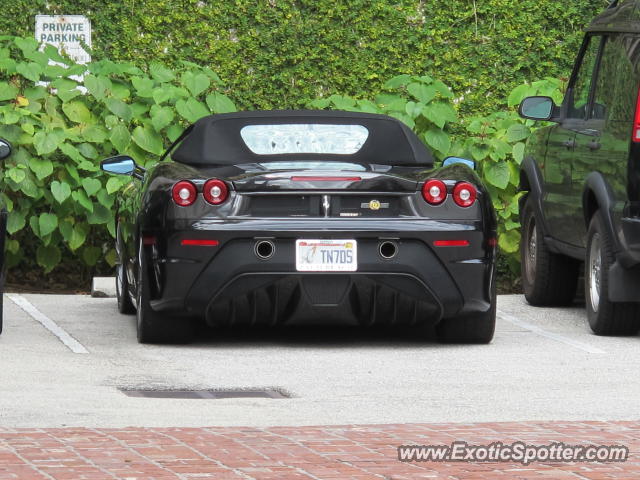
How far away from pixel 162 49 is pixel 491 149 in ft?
11.4

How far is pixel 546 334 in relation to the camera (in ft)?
33.1

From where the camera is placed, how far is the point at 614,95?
9844mm

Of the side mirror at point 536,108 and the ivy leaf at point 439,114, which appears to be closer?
the side mirror at point 536,108

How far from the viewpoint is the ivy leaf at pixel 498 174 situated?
41.9ft

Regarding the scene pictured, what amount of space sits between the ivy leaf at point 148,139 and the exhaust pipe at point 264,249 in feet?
13.1

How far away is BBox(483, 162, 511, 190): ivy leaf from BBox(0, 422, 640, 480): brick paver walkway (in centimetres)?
625

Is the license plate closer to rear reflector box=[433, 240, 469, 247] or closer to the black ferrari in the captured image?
the black ferrari

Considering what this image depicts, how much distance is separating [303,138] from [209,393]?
2.39 meters

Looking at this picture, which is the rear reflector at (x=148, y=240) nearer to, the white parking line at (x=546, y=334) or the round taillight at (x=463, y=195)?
the round taillight at (x=463, y=195)

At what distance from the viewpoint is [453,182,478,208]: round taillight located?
892 cm

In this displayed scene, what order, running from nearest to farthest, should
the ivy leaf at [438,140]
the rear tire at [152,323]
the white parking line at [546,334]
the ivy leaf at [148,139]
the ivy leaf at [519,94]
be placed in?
the rear tire at [152,323] < the white parking line at [546,334] < the ivy leaf at [148,139] < the ivy leaf at [438,140] < the ivy leaf at [519,94]

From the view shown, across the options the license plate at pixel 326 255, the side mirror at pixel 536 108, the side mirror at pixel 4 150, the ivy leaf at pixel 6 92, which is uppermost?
the ivy leaf at pixel 6 92

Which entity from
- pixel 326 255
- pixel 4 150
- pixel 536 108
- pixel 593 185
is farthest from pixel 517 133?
pixel 4 150

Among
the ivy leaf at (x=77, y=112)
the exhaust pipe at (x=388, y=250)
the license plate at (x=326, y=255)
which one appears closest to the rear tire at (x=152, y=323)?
the license plate at (x=326, y=255)
